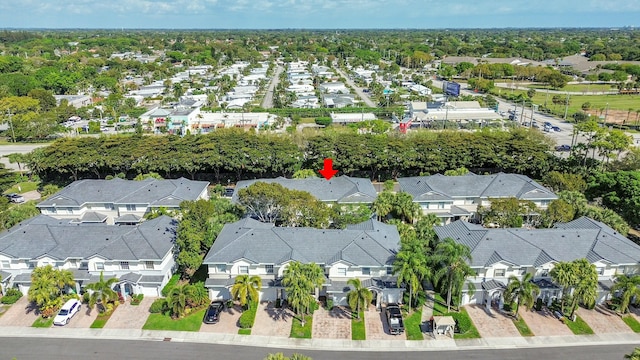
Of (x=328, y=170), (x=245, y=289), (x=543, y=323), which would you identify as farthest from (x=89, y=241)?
(x=543, y=323)

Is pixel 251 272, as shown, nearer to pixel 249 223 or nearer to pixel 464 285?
pixel 249 223

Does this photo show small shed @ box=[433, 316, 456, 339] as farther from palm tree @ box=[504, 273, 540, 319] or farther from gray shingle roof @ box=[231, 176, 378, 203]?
gray shingle roof @ box=[231, 176, 378, 203]

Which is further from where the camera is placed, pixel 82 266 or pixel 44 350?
pixel 82 266

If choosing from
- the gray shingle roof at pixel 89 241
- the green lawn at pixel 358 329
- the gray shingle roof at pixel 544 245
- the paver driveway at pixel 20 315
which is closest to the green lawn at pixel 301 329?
the green lawn at pixel 358 329

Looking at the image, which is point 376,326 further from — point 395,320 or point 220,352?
point 220,352

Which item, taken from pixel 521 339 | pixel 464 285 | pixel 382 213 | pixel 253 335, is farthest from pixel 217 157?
pixel 521 339
